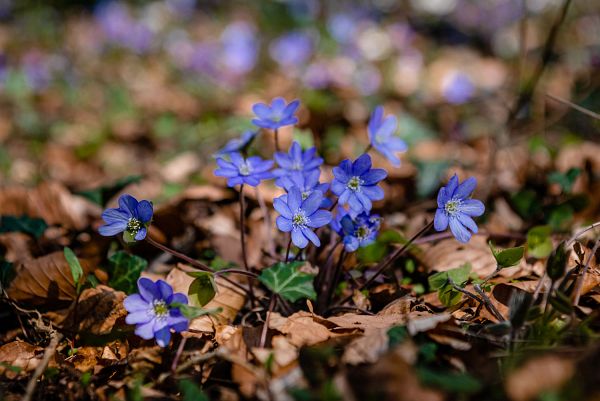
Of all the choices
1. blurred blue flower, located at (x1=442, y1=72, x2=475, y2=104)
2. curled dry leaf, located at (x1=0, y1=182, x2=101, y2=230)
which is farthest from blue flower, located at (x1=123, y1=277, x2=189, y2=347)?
blurred blue flower, located at (x1=442, y1=72, x2=475, y2=104)

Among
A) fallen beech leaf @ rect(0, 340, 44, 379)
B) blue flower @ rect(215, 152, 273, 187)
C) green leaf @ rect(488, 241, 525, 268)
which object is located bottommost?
fallen beech leaf @ rect(0, 340, 44, 379)

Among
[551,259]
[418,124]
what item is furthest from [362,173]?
[418,124]

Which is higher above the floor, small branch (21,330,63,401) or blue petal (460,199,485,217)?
blue petal (460,199,485,217)

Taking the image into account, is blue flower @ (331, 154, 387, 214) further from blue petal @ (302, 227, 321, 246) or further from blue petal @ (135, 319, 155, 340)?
blue petal @ (135, 319, 155, 340)

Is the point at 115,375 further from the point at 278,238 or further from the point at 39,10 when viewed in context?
the point at 39,10

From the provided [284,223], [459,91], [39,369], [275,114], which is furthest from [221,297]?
[459,91]
